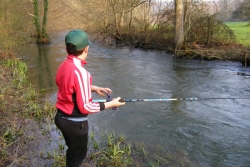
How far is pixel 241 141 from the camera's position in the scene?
18.6ft

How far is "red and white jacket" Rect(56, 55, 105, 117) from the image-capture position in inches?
104

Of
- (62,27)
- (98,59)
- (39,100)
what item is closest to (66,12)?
(62,27)

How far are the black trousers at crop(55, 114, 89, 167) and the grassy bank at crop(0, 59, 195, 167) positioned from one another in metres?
1.00

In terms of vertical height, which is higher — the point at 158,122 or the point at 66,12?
the point at 66,12

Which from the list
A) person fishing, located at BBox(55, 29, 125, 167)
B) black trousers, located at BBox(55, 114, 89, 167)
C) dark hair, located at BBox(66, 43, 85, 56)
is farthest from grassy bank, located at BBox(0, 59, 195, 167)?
dark hair, located at BBox(66, 43, 85, 56)

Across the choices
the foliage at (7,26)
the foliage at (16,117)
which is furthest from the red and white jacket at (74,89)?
the foliage at (7,26)

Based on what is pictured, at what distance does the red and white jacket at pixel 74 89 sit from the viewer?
2643 mm

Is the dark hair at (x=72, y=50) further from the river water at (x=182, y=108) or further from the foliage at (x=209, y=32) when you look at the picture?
the foliage at (x=209, y=32)

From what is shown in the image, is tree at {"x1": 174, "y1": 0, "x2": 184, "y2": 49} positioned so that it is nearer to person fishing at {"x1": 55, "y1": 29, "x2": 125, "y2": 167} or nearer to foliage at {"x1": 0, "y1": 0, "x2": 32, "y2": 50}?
foliage at {"x1": 0, "y1": 0, "x2": 32, "y2": 50}

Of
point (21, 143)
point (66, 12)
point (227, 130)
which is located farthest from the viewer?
point (66, 12)

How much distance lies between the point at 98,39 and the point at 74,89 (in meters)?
23.4

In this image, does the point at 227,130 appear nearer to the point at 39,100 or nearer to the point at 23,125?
the point at 23,125

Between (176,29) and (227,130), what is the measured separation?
463 inches

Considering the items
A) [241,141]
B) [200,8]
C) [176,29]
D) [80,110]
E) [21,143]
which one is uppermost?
[200,8]
